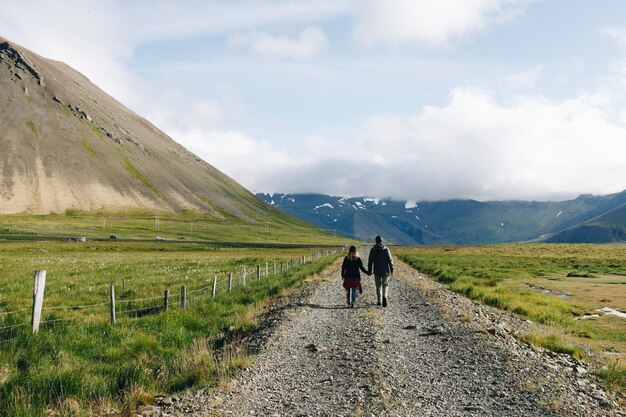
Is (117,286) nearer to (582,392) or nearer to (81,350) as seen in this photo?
(81,350)

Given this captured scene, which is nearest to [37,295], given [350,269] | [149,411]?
[149,411]

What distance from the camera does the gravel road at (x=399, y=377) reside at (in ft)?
32.5

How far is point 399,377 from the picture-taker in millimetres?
11930

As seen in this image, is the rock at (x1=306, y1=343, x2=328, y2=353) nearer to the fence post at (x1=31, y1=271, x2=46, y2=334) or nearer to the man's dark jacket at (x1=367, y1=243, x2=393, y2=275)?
the fence post at (x1=31, y1=271, x2=46, y2=334)

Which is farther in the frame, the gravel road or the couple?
the couple

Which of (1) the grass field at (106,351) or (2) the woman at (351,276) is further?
(2) the woman at (351,276)

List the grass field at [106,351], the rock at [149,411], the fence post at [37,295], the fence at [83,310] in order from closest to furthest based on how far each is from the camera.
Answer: the rock at [149,411] < the grass field at [106,351] < the fence post at [37,295] < the fence at [83,310]

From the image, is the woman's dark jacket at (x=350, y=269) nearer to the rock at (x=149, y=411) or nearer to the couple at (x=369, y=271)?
the couple at (x=369, y=271)

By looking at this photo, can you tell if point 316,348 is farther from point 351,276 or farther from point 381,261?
point 381,261

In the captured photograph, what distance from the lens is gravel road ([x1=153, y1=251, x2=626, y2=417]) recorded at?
9.90 meters

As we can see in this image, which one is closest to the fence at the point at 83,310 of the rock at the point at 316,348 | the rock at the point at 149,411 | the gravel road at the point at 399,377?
the rock at the point at 149,411

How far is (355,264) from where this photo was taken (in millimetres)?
24125

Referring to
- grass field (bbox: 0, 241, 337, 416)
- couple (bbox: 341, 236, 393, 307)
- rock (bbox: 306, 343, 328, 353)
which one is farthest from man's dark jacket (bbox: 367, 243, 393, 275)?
rock (bbox: 306, 343, 328, 353)

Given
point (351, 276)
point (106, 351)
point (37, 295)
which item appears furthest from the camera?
point (351, 276)
